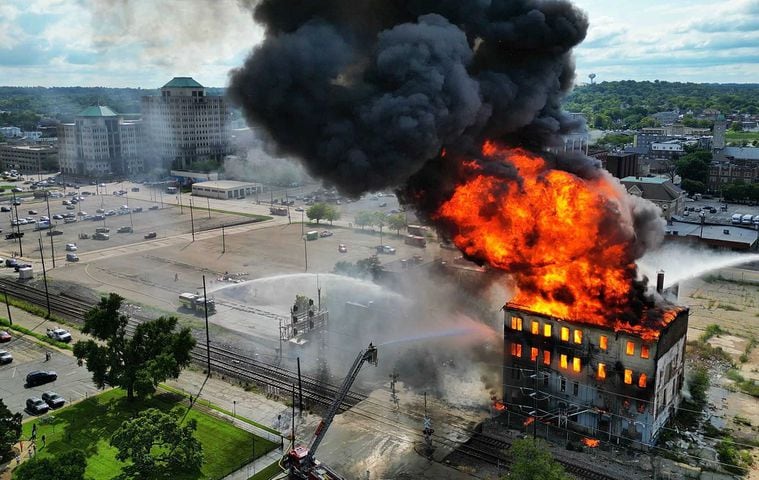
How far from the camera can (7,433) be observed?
120 feet

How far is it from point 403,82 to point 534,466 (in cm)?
2273

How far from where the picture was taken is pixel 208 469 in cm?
3694

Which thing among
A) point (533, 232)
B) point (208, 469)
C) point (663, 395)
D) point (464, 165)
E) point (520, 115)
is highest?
point (520, 115)

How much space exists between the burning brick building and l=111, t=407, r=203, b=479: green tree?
810 inches

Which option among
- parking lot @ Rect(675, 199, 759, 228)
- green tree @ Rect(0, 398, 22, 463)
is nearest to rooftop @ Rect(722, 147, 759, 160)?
parking lot @ Rect(675, 199, 759, 228)

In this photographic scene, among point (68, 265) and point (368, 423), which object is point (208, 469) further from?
point (68, 265)

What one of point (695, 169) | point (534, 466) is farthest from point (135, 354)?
point (695, 169)

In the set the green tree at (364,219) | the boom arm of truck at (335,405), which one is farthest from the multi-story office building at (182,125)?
the boom arm of truck at (335,405)

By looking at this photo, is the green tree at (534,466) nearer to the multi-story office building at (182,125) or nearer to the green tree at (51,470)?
the green tree at (51,470)

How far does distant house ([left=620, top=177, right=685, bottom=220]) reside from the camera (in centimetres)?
10369

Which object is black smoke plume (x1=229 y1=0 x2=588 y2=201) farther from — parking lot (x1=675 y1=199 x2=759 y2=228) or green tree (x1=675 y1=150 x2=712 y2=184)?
green tree (x1=675 y1=150 x2=712 y2=184)

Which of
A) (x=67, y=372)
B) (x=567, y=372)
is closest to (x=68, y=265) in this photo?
(x=67, y=372)

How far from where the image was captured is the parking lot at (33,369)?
4666cm

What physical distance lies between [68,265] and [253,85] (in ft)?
190
